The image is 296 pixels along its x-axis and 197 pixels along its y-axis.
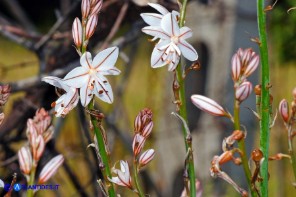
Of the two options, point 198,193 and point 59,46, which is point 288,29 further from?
point 198,193

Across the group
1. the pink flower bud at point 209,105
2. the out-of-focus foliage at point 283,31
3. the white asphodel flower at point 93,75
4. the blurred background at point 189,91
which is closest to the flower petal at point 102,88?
the white asphodel flower at point 93,75

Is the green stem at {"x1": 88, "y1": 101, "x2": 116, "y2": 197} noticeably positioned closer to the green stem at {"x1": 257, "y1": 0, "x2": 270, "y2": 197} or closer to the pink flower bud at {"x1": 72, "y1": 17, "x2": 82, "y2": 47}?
the pink flower bud at {"x1": 72, "y1": 17, "x2": 82, "y2": 47}

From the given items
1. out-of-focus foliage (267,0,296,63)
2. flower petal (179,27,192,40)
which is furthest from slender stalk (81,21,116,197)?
out-of-focus foliage (267,0,296,63)

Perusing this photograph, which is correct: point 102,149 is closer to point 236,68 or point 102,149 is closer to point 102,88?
point 102,88

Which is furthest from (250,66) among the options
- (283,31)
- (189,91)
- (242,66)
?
(283,31)

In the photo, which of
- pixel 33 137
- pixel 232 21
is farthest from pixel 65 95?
pixel 232 21
